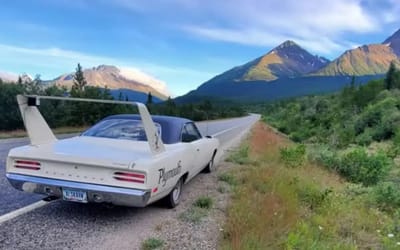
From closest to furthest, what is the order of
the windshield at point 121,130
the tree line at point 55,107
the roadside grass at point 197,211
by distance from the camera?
1. the roadside grass at point 197,211
2. the windshield at point 121,130
3. the tree line at point 55,107

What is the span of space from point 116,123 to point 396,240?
4322 millimetres

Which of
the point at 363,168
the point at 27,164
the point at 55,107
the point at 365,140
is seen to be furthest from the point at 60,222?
the point at 55,107

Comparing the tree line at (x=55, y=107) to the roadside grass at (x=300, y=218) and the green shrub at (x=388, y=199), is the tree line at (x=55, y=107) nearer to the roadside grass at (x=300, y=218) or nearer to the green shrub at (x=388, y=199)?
the roadside grass at (x=300, y=218)

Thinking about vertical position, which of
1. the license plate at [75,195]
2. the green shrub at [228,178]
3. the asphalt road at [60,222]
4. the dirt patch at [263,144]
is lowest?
the dirt patch at [263,144]

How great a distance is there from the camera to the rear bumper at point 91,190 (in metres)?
4.72

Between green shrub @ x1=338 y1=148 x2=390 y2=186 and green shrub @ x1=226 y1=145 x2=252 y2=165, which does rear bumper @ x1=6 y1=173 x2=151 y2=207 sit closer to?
green shrub @ x1=226 y1=145 x2=252 y2=165

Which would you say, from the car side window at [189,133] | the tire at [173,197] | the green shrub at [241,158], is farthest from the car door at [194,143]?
the green shrub at [241,158]

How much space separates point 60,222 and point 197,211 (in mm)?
1895

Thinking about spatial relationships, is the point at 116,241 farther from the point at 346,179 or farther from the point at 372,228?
the point at 346,179

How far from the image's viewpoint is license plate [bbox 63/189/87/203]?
15.9ft

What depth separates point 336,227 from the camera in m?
5.46

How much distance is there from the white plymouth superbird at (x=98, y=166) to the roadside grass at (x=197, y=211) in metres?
0.33

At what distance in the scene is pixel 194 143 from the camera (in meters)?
7.25

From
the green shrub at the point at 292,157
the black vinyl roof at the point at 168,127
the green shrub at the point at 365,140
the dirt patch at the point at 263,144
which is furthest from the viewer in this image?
the green shrub at the point at 365,140
